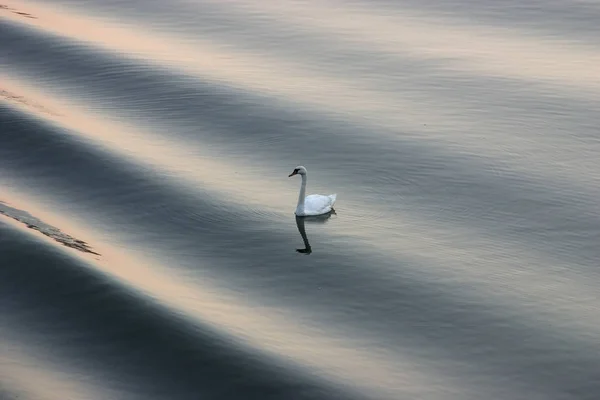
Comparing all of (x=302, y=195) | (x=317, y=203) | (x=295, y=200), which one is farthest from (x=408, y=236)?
(x=295, y=200)

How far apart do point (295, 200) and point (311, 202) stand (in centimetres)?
155

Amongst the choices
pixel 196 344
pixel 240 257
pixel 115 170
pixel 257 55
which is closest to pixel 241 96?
pixel 257 55

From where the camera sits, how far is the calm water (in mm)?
18297

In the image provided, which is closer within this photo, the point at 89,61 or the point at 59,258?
the point at 59,258

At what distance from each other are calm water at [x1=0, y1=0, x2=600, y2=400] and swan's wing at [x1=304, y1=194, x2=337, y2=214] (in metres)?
0.32

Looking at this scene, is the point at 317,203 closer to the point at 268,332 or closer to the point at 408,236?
the point at 408,236

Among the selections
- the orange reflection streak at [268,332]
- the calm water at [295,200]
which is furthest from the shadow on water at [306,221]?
the orange reflection streak at [268,332]

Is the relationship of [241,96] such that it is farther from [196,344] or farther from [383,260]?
[196,344]

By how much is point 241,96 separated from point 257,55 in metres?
2.89

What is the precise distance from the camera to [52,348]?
1878 centimetres

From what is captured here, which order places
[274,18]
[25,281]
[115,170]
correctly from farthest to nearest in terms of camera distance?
[274,18], [115,170], [25,281]

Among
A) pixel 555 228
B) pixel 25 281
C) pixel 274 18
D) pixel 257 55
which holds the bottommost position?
pixel 25 281

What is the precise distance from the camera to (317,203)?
22344mm

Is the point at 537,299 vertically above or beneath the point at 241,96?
beneath
